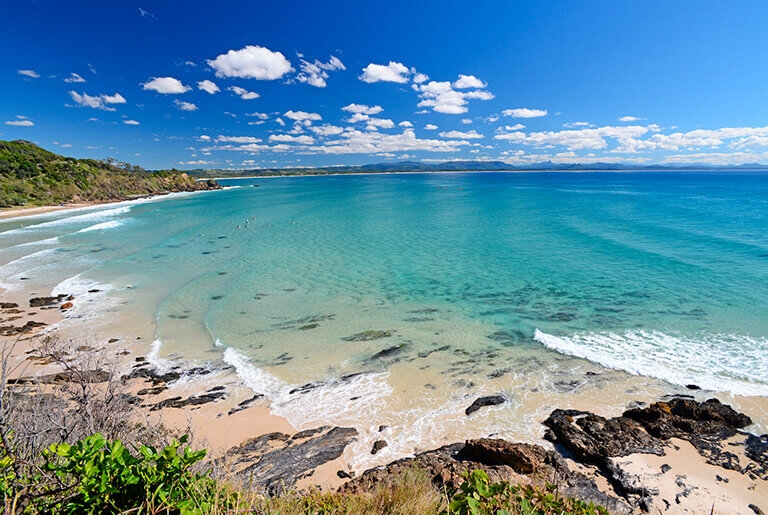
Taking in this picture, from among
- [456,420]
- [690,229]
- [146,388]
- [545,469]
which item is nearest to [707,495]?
[545,469]

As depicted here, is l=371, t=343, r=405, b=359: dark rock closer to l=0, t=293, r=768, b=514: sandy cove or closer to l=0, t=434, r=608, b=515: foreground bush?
l=0, t=293, r=768, b=514: sandy cove

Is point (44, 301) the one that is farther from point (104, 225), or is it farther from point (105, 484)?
point (104, 225)

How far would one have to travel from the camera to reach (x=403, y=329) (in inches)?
592

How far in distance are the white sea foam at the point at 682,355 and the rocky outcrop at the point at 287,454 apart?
30.2 feet

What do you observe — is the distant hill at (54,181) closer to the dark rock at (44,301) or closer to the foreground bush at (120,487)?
the dark rock at (44,301)

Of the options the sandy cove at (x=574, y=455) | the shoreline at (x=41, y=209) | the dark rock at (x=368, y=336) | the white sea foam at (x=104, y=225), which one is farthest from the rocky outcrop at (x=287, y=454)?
the shoreline at (x=41, y=209)

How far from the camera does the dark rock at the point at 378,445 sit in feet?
27.2

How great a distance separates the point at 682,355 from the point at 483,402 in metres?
8.31

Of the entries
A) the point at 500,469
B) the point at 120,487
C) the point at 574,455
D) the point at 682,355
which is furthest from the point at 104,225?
the point at 682,355

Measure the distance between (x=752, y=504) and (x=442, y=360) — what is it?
780 cm

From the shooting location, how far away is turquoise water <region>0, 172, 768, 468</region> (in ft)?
35.9

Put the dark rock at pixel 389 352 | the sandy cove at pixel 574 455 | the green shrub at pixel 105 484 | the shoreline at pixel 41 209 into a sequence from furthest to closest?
the shoreline at pixel 41 209
the dark rock at pixel 389 352
the sandy cove at pixel 574 455
the green shrub at pixel 105 484

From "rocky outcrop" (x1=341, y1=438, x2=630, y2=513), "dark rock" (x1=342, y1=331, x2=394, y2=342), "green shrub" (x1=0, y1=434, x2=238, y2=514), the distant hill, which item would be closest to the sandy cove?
"rocky outcrop" (x1=341, y1=438, x2=630, y2=513)

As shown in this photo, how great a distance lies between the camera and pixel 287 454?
8141mm
